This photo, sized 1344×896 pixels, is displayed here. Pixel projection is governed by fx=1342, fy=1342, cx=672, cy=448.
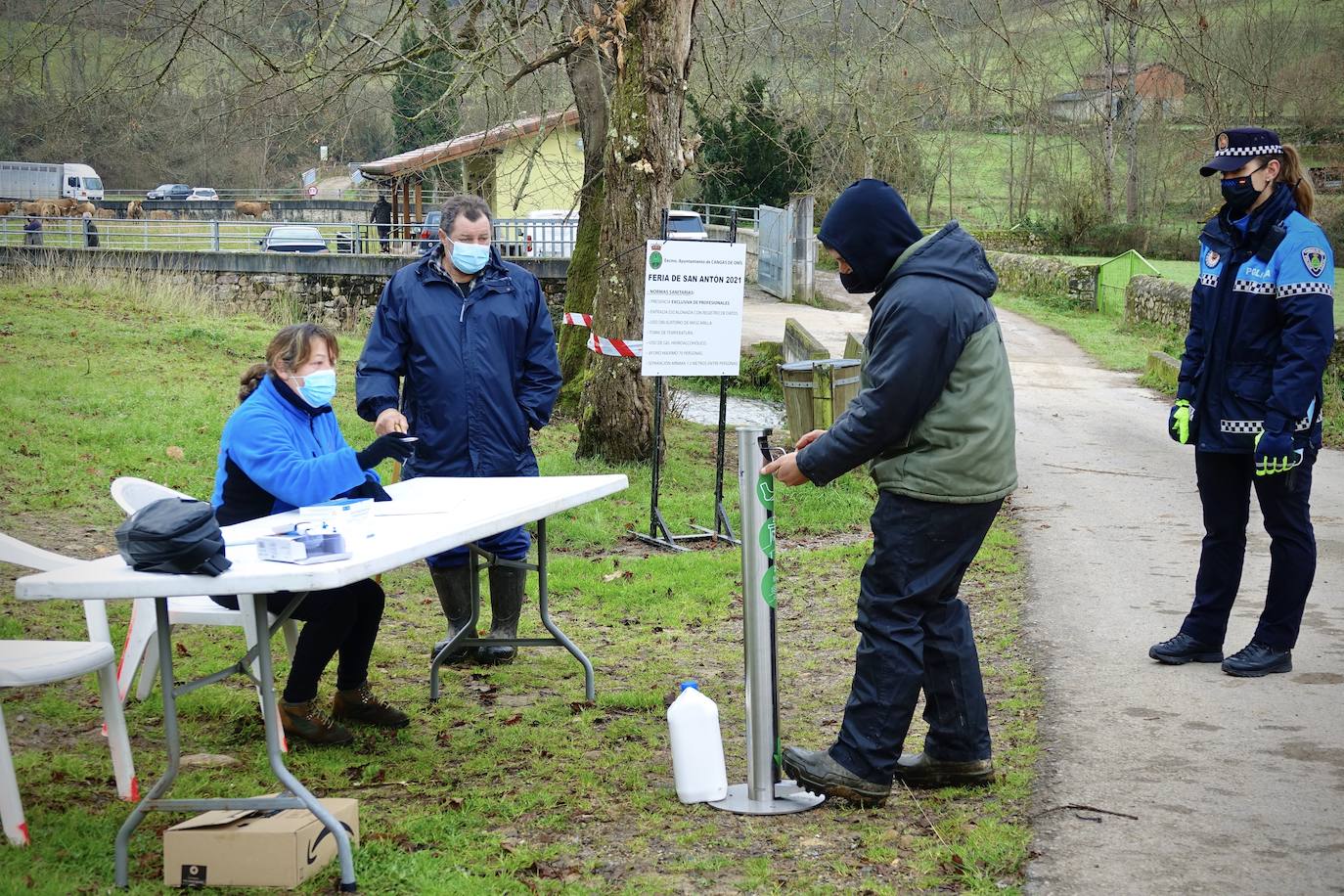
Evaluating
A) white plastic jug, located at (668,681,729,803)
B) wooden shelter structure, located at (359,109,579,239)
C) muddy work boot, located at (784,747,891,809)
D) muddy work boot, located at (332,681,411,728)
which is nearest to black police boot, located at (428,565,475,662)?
muddy work boot, located at (332,681,411,728)

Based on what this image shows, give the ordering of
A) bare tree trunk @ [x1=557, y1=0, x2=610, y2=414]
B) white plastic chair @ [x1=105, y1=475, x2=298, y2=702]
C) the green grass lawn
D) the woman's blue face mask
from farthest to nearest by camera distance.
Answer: bare tree trunk @ [x1=557, y1=0, x2=610, y2=414] < white plastic chair @ [x1=105, y1=475, x2=298, y2=702] < the woman's blue face mask < the green grass lawn

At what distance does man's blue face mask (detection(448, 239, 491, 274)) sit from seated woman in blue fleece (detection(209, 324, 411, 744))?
3.68 feet

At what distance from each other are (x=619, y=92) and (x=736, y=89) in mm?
5425

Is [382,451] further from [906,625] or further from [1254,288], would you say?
[1254,288]

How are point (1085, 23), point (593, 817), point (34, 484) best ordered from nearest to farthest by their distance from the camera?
point (593, 817)
point (34, 484)
point (1085, 23)

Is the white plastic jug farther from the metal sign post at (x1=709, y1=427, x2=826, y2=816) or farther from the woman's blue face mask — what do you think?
the woman's blue face mask

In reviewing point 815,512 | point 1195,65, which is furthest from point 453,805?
point 1195,65

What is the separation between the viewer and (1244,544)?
558 centimetres

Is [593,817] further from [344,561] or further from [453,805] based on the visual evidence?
[344,561]

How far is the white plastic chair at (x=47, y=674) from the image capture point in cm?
394

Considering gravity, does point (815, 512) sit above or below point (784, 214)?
below

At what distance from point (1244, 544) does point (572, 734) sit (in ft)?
9.46

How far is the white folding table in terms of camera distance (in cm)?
366

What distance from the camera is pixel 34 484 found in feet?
31.6
